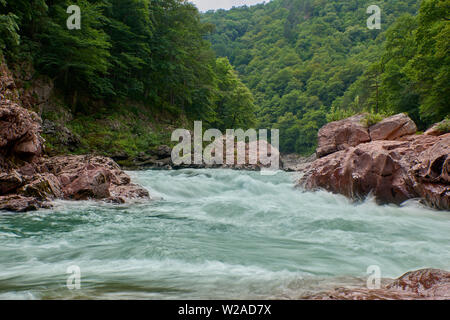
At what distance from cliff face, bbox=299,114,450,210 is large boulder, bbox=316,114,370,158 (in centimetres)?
54

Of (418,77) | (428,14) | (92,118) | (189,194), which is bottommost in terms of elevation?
(189,194)

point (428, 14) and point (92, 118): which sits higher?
point (428, 14)

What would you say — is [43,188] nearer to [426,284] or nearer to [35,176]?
[35,176]

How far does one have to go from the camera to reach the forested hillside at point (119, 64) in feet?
59.6

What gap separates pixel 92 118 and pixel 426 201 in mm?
20450

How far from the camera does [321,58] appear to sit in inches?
3568

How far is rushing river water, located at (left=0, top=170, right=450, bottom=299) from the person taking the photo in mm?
3523

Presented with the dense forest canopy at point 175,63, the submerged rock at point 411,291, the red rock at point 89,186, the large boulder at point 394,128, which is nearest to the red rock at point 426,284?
the submerged rock at point 411,291

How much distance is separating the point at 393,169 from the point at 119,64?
2124 cm

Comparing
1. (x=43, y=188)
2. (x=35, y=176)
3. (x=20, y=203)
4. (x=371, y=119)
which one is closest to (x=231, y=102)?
(x=371, y=119)

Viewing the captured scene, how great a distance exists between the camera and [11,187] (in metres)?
8.39

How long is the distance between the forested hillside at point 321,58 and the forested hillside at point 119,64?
14.8 m
